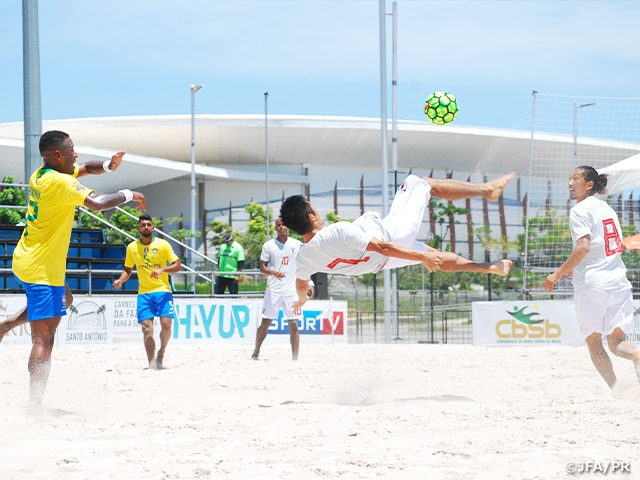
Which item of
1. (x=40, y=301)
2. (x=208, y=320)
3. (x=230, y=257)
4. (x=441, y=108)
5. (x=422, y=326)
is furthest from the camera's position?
(x=230, y=257)

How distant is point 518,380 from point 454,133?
48541mm

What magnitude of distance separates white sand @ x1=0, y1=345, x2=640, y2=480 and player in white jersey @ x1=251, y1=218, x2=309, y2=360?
148cm

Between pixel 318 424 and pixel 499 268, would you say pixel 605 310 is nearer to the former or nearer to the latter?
pixel 499 268

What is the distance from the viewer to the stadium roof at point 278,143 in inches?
1957

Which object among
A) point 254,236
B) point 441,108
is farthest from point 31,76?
point 254,236

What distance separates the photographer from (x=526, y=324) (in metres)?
12.3

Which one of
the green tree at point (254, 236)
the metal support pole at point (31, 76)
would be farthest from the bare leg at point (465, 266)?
the green tree at point (254, 236)

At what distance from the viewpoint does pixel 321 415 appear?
4.77 metres

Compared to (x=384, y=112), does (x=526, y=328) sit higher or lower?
lower

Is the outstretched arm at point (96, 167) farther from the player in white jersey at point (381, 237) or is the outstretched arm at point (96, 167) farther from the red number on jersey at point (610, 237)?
the red number on jersey at point (610, 237)

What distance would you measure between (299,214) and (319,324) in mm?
7864

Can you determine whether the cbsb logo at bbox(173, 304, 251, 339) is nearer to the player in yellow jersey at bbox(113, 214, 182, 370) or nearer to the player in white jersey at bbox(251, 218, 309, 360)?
the player in white jersey at bbox(251, 218, 309, 360)

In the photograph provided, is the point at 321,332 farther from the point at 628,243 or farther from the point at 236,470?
the point at 236,470

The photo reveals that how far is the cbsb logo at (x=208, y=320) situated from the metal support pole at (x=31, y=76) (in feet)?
11.3
